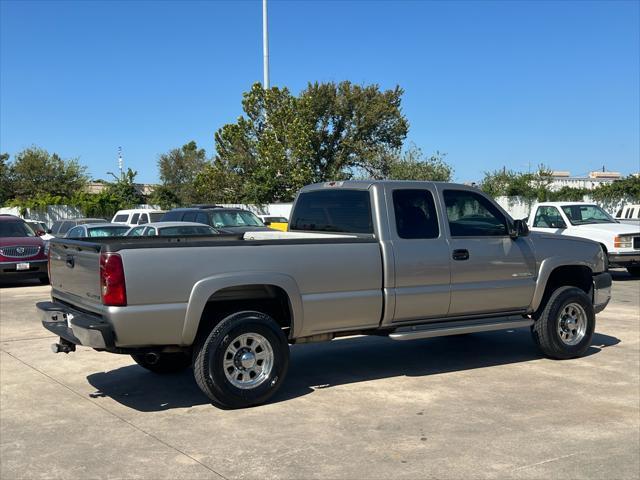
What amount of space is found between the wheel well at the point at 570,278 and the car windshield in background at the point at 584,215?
9475 mm

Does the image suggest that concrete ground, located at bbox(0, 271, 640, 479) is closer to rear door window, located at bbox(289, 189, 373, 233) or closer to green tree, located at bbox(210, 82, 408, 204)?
rear door window, located at bbox(289, 189, 373, 233)

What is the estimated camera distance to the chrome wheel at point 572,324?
8398 mm

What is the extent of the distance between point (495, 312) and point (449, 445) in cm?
281

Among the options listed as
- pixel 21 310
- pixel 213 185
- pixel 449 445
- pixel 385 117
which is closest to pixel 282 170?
pixel 213 185

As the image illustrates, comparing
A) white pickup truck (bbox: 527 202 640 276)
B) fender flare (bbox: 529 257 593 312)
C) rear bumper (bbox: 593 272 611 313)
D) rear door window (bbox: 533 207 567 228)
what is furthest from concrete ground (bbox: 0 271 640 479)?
rear door window (bbox: 533 207 567 228)

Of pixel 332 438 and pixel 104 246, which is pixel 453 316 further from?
pixel 104 246

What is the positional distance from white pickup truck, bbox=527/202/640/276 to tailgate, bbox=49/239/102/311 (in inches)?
457

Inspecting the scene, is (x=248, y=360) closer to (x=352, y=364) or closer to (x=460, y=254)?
(x=352, y=364)

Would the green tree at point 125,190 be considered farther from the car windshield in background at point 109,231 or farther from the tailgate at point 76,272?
the tailgate at point 76,272

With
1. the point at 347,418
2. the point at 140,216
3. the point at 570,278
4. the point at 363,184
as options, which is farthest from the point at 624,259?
the point at 140,216

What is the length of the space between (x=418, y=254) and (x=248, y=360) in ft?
6.79

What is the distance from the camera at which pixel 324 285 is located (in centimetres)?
670

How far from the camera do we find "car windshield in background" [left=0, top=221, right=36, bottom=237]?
18.2 meters

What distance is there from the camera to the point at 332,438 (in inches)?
218
